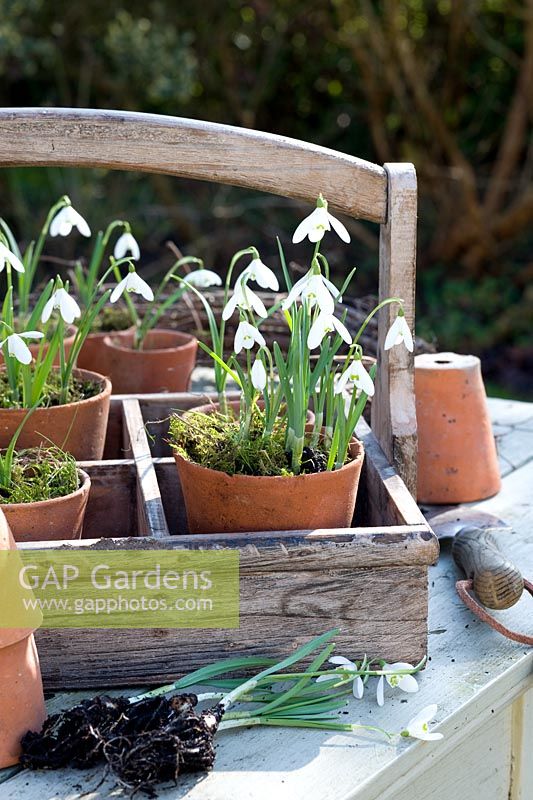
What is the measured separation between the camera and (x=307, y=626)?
3.50ft

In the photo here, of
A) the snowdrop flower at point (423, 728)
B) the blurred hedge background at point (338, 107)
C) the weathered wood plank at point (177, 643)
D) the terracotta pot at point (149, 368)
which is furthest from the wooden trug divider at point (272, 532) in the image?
the blurred hedge background at point (338, 107)

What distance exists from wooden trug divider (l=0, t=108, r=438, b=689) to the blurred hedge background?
351 cm

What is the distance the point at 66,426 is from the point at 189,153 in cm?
39

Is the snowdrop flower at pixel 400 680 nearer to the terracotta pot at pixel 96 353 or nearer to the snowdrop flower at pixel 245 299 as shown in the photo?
the snowdrop flower at pixel 245 299

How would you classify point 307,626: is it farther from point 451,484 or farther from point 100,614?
point 451,484

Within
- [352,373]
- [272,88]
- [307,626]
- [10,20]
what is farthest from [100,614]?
[272,88]

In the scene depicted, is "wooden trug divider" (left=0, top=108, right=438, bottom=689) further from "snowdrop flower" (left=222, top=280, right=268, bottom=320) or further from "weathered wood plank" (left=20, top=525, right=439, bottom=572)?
"snowdrop flower" (left=222, top=280, right=268, bottom=320)

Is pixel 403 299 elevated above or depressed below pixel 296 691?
above

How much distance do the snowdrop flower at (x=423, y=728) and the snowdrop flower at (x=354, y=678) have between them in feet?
0.21

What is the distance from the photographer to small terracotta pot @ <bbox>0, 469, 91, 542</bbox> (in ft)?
3.51

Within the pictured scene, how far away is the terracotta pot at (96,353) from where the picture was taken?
66.4 inches

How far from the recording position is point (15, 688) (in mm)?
918

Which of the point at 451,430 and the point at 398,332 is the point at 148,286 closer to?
the point at 398,332

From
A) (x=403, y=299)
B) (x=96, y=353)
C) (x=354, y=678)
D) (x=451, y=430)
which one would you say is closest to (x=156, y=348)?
(x=96, y=353)
